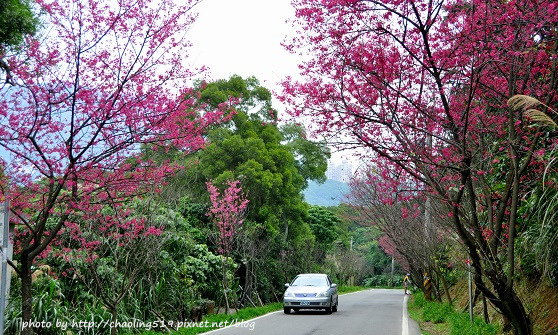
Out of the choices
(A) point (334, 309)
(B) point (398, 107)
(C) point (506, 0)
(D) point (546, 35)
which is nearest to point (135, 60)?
(B) point (398, 107)

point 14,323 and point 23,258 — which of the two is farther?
point 14,323

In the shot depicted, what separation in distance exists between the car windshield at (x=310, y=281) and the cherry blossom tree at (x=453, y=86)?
460 inches

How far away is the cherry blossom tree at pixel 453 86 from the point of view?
697 centimetres

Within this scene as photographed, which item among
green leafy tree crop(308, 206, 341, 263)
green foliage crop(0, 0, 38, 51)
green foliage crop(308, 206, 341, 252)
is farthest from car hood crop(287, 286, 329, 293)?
green foliage crop(308, 206, 341, 252)

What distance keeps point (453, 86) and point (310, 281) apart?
1249 cm

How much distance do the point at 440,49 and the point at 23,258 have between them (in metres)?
5.83

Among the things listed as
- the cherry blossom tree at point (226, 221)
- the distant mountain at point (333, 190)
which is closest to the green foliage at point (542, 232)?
the cherry blossom tree at point (226, 221)

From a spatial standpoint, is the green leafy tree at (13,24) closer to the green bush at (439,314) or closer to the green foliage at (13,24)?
the green foliage at (13,24)

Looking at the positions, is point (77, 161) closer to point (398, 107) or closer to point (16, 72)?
point (16, 72)

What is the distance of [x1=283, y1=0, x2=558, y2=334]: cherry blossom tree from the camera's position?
6973 millimetres

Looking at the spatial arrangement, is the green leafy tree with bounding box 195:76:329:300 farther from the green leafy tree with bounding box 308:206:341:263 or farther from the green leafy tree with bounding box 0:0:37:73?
the green leafy tree with bounding box 308:206:341:263

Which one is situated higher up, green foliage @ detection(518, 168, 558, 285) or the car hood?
green foliage @ detection(518, 168, 558, 285)

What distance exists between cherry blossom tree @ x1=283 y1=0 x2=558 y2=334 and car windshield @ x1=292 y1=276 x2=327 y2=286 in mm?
11687

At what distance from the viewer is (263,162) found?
913 inches
